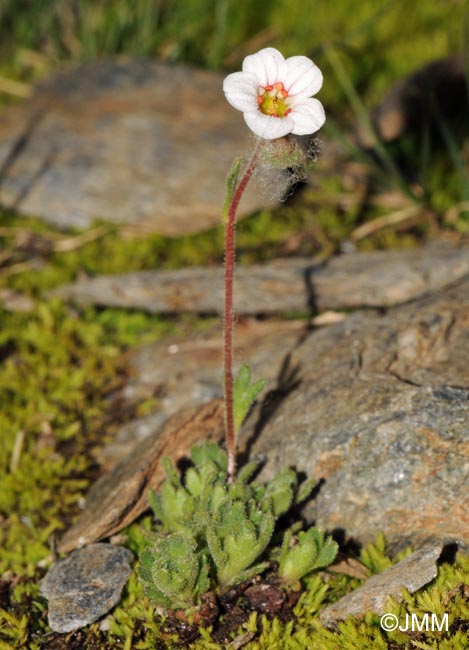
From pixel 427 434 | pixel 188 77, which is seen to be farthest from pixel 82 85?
pixel 427 434

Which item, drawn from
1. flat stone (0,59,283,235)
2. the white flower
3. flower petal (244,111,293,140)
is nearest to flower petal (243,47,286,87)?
the white flower

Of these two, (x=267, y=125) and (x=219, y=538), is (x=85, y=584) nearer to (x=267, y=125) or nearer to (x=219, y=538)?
(x=219, y=538)

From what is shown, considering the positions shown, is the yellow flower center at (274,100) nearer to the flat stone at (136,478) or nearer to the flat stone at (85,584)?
the flat stone at (136,478)

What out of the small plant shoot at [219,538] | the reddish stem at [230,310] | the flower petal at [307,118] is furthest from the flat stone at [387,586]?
the flower petal at [307,118]

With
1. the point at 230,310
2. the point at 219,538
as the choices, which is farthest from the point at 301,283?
the point at 219,538

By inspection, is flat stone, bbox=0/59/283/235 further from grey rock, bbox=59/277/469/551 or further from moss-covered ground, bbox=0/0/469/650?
grey rock, bbox=59/277/469/551

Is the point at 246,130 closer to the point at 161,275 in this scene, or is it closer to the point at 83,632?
the point at 161,275

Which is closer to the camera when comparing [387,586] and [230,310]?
[387,586]
